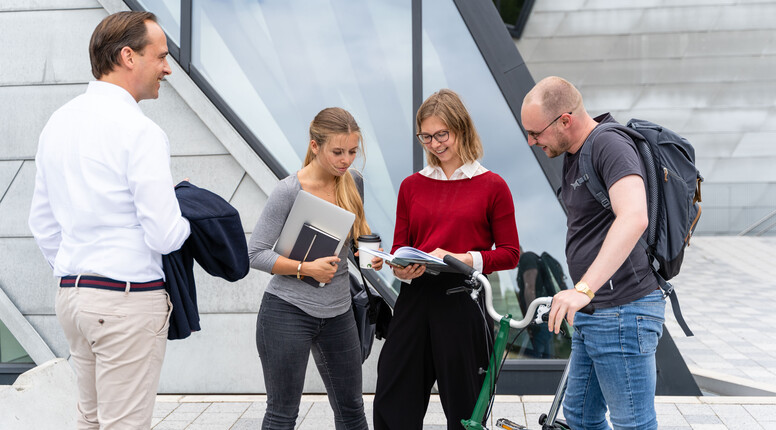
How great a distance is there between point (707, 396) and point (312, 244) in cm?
350

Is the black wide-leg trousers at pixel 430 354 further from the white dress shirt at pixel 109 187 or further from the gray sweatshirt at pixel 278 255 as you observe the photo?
the white dress shirt at pixel 109 187

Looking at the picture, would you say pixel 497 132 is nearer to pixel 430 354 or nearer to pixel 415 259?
pixel 430 354

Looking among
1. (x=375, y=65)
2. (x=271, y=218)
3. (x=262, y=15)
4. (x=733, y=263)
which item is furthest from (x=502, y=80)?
(x=733, y=263)

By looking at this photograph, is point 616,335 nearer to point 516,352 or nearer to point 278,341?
point 278,341

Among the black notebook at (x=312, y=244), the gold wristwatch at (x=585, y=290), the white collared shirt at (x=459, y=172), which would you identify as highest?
the white collared shirt at (x=459, y=172)

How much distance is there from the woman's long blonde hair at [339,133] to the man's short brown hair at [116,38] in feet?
2.74

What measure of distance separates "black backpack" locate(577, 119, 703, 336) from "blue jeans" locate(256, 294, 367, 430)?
1214 mm

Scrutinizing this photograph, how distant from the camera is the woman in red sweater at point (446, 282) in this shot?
258cm

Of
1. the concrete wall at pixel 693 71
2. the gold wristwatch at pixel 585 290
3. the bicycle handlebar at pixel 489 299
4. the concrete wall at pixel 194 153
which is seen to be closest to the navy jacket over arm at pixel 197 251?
the bicycle handlebar at pixel 489 299

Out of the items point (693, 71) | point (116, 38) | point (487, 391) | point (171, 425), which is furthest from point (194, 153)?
point (693, 71)

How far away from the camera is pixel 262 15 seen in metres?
4.98

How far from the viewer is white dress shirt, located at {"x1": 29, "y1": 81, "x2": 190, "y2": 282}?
1.92m

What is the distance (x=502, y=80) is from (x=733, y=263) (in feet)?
35.6

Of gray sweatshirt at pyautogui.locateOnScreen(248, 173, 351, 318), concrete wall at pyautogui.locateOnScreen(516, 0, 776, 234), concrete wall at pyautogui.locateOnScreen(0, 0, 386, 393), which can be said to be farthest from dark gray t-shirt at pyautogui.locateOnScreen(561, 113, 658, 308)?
concrete wall at pyautogui.locateOnScreen(516, 0, 776, 234)
